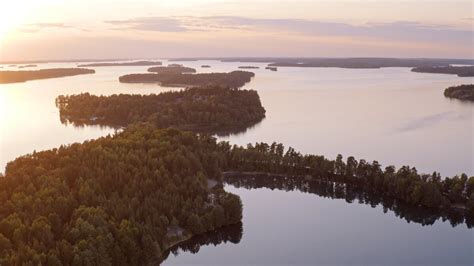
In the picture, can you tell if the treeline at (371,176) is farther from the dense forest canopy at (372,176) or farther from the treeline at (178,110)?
the treeline at (178,110)

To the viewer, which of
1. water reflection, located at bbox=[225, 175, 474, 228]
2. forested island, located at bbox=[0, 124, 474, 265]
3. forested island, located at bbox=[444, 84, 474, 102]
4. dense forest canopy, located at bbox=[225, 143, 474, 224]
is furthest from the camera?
forested island, located at bbox=[444, 84, 474, 102]

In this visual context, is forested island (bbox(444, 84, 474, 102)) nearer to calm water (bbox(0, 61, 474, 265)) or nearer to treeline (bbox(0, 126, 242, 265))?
calm water (bbox(0, 61, 474, 265))

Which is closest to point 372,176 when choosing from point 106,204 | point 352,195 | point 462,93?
point 352,195

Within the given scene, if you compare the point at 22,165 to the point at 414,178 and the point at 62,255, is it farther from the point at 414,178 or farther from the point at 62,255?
the point at 414,178

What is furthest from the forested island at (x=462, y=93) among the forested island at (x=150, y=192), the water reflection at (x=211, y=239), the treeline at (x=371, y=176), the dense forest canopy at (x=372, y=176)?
the water reflection at (x=211, y=239)

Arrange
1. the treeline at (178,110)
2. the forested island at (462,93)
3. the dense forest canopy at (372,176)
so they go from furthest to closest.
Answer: the forested island at (462,93), the treeline at (178,110), the dense forest canopy at (372,176)

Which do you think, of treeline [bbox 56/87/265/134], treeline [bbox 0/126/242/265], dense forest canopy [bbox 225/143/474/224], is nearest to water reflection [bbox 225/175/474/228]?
dense forest canopy [bbox 225/143/474/224]
